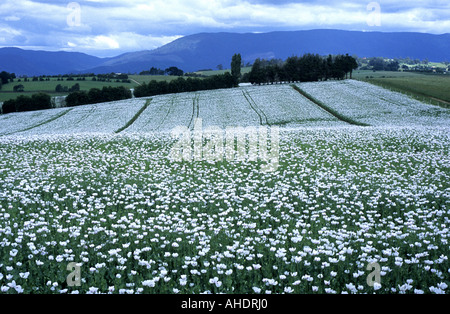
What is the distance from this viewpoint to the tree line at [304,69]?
333ft

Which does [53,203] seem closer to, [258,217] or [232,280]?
[258,217]

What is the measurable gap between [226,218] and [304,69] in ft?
315

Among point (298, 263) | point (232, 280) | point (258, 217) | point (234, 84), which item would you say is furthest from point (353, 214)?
point (234, 84)

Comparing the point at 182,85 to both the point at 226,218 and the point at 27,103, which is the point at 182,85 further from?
the point at 226,218

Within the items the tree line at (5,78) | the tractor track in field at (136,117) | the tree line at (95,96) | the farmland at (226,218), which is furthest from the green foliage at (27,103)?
the farmland at (226,218)

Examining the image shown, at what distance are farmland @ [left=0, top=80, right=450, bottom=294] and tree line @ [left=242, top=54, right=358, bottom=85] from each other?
251ft

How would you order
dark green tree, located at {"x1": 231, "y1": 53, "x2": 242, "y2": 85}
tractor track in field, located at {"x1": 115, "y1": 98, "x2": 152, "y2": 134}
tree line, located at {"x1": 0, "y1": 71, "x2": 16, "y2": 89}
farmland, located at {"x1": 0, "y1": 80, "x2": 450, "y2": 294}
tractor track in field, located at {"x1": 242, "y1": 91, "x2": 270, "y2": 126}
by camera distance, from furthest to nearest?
tree line, located at {"x1": 0, "y1": 71, "x2": 16, "y2": 89} < dark green tree, located at {"x1": 231, "y1": 53, "x2": 242, "y2": 85} < tractor track in field, located at {"x1": 242, "y1": 91, "x2": 270, "y2": 126} < tractor track in field, located at {"x1": 115, "y1": 98, "x2": 152, "y2": 134} < farmland, located at {"x1": 0, "y1": 80, "x2": 450, "y2": 294}

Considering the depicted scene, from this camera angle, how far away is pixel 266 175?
16.8m

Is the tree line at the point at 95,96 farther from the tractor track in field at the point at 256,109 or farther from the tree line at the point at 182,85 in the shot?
the tractor track in field at the point at 256,109

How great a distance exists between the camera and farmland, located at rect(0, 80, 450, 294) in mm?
7695

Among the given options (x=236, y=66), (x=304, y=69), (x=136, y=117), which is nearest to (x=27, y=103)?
(x=136, y=117)

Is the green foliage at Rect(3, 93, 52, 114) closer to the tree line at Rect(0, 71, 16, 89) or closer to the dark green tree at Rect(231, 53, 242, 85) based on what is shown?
the tree line at Rect(0, 71, 16, 89)

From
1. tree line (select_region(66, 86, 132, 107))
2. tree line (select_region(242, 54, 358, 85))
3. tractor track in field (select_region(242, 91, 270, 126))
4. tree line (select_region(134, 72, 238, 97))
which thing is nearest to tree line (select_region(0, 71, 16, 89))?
tree line (select_region(66, 86, 132, 107))
